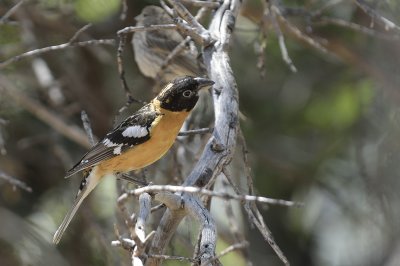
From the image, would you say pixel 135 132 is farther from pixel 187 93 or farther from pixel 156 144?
pixel 187 93

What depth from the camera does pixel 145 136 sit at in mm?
4230

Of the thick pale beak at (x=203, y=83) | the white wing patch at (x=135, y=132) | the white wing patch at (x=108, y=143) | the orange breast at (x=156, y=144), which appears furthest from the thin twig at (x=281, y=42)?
the white wing patch at (x=108, y=143)

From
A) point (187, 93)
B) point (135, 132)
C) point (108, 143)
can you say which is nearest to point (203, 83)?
point (187, 93)

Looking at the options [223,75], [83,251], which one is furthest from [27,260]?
[223,75]

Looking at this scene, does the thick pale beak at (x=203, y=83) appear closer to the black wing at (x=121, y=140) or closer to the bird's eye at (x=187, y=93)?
the bird's eye at (x=187, y=93)

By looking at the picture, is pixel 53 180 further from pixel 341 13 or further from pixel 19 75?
pixel 341 13

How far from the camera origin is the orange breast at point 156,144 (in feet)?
13.7

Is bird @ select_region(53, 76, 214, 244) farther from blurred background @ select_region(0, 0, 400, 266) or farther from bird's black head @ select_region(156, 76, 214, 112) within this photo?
blurred background @ select_region(0, 0, 400, 266)

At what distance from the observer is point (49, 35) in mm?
6547

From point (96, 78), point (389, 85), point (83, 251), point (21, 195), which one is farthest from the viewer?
point (96, 78)

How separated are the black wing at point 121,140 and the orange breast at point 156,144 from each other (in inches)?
1.5

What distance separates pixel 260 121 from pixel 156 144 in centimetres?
289

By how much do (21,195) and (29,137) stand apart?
56cm

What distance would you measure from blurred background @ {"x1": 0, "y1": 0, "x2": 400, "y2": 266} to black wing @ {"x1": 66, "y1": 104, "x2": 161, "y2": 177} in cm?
132
